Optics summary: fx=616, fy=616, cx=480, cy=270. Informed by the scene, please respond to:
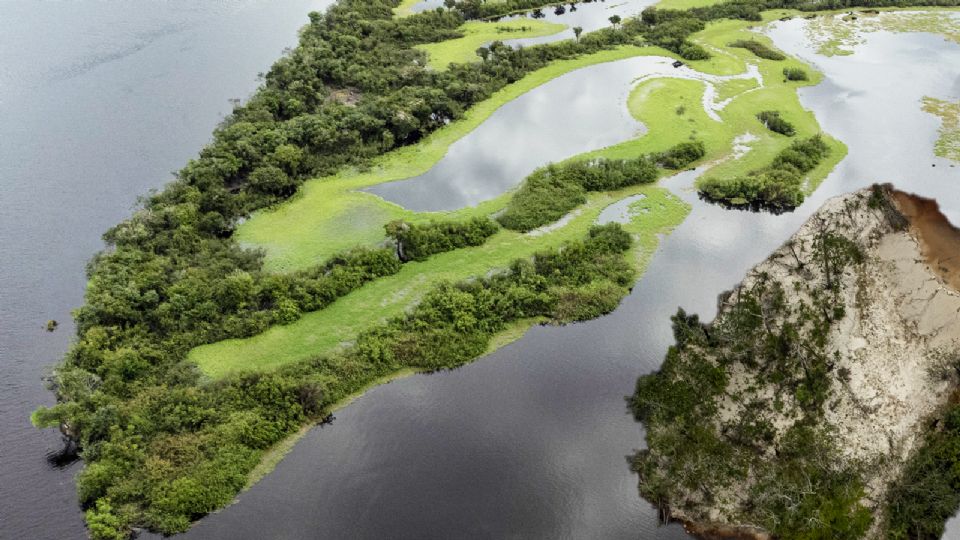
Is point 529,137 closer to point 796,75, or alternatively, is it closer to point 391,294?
point 391,294

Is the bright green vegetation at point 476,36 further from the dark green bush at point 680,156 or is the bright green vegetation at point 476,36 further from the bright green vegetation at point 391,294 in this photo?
the bright green vegetation at point 391,294

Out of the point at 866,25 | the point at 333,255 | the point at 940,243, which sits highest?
the point at 866,25

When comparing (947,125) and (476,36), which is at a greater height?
(476,36)

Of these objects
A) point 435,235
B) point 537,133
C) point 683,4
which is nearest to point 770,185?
point 537,133

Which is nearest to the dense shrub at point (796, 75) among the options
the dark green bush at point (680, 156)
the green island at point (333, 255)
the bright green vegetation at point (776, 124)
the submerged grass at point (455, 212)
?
the green island at point (333, 255)

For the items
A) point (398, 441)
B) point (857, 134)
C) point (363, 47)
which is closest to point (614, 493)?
point (398, 441)

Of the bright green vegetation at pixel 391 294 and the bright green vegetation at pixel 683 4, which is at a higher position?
the bright green vegetation at pixel 683 4
